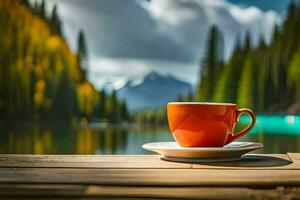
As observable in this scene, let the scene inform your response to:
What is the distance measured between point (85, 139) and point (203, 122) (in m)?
1.20

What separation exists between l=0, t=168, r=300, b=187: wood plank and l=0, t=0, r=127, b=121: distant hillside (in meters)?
1.26

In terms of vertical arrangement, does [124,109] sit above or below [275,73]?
below

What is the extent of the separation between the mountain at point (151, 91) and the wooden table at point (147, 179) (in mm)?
1110

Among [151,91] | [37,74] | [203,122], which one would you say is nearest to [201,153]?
[203,122]

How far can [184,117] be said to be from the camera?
25.0 inches

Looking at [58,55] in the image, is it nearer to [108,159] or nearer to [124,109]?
[124,109]

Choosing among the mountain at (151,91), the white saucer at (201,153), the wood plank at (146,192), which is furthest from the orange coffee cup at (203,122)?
the mountain at (151,91)

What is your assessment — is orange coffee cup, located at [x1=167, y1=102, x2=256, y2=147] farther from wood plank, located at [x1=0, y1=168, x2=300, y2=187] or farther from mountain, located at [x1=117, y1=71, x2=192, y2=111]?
mountain, located at [x1=117, y1=71, x2=192, y2=111]

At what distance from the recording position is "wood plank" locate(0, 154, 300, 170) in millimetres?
564

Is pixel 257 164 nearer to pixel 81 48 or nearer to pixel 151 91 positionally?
pixel 151 91

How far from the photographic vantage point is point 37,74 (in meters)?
1.84

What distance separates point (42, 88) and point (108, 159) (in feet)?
4.05

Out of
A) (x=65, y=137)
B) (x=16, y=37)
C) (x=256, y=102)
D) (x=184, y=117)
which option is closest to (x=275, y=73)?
(x=256, y=102)

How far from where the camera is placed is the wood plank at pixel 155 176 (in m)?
0.46
